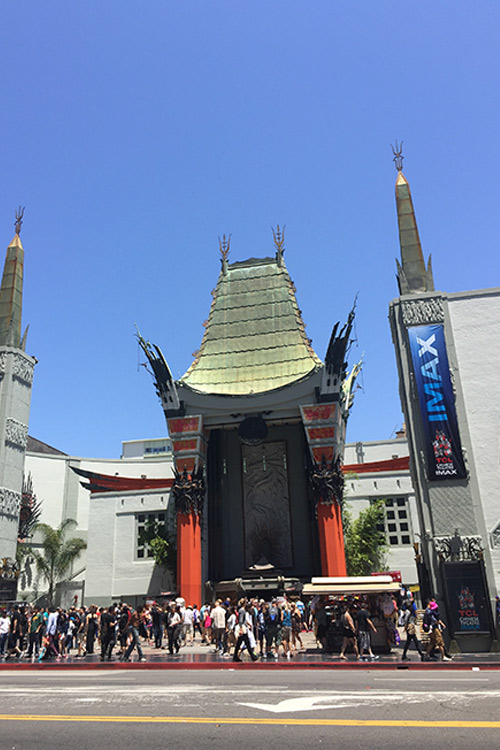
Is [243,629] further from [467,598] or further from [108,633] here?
[467,598]

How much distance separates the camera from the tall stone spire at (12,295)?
32.9 m

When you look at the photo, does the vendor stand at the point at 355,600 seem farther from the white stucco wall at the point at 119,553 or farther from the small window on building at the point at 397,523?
the white stucco wall at the point at 119,553

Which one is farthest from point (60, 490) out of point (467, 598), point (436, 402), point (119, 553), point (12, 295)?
point (467, 598)

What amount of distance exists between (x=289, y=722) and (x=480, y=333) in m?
19.1

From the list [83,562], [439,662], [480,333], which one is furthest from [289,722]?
[83,562]

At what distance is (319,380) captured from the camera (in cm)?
4034

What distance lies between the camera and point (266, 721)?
7598mm

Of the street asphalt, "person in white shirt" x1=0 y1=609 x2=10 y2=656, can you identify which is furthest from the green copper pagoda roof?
the street asphalt

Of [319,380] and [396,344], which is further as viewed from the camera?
[319,380]

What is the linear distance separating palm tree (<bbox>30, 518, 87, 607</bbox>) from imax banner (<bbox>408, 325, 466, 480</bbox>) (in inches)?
1488

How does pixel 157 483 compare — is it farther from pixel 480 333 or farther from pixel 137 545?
pixel 480 333

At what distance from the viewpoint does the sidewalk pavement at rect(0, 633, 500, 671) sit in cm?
1538

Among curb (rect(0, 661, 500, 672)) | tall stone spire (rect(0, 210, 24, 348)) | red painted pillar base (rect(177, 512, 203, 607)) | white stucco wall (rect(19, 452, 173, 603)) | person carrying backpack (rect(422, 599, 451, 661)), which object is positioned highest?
tall stone spire (rect(0, 210, 24, 348))

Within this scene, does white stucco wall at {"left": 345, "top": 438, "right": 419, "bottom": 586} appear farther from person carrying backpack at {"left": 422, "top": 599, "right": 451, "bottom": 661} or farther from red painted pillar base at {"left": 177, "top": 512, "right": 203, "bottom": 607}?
person carrying backpack at {"left": 422, "top": 599, "right": 451, "bottom": 661}
